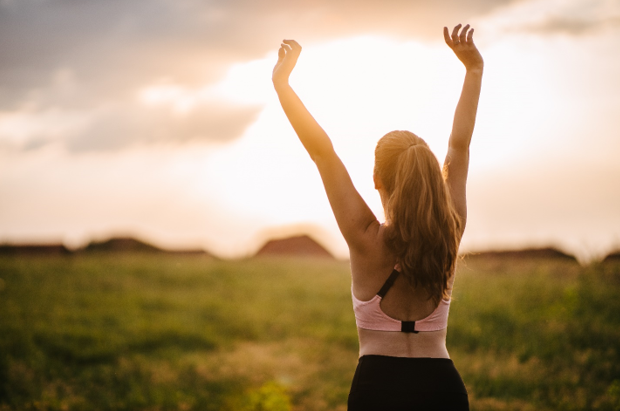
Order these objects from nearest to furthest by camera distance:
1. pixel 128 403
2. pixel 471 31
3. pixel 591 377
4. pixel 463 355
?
pixel 471 31
pixel 128 403
pixel 591 377
pixel 463 355

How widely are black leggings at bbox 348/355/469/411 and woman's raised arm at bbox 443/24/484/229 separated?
0.74 metres

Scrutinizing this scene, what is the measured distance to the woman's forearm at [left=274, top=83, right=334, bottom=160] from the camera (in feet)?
7.45

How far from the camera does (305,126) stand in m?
2.31

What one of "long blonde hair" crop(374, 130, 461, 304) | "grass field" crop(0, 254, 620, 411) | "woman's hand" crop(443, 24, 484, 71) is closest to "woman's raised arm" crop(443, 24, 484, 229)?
"woman's hand" crop(443, 24, 484, 71)

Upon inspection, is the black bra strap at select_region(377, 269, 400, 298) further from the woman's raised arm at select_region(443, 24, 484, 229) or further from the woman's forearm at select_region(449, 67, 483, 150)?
the woman's forearm at select_region(449, 67, 483, 150)

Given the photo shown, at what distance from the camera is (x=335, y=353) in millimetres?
10914

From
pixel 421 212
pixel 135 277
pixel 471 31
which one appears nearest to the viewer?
pixel 421 212

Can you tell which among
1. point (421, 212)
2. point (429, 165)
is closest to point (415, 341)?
point (421, 212)

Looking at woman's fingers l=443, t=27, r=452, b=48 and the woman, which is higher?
woman's fingers l=443, t=27, r=452, b=48

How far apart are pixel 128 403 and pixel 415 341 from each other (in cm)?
725

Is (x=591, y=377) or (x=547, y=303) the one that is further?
(x=547, y=303)

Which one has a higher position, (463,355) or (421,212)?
(421,212)

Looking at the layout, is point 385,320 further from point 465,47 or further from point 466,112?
point 465,47

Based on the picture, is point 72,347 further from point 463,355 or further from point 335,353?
point 463,355
